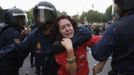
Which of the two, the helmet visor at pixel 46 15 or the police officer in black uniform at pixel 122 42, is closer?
the police officer in black uniform at pixel 122 42

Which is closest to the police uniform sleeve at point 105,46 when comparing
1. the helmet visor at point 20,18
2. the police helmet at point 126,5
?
the police helmet at point 126,5

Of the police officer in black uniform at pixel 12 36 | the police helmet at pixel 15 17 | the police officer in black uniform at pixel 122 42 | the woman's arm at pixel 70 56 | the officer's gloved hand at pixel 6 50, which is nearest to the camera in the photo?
the police officer in black uniform at pixel 122 42

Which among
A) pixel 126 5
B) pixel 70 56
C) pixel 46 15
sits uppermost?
pixel 126 5

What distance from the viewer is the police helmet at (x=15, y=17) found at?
458 cm

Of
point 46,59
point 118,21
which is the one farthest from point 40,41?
point 118,21

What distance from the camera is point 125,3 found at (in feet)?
11.6

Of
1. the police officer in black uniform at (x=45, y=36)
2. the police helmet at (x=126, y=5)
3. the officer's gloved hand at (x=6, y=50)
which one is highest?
the police helmet at (x=126, y=5)

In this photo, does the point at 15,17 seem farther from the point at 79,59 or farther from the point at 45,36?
the point at 79,59

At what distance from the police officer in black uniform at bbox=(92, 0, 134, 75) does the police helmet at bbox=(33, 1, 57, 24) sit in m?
0.66

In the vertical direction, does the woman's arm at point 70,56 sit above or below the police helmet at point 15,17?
below

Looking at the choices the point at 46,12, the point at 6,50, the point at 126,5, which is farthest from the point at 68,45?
the point at 6,50

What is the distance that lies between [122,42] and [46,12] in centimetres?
91

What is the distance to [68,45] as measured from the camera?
145 inches

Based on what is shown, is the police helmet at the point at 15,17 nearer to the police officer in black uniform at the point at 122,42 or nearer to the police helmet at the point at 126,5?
the police officer in black uniform at the point at 122,42
